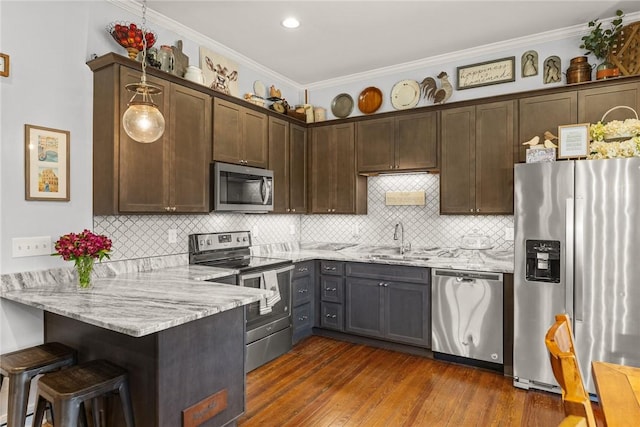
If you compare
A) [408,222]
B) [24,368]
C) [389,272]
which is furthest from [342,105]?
[24,368]

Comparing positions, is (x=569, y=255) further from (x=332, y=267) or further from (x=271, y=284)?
(x=271, y=284)

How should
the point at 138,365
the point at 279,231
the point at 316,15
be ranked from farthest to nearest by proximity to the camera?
the point at 279,231, the point at 316,15, the point at 138,365

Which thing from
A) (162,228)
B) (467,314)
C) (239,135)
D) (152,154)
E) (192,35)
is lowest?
(467,314)

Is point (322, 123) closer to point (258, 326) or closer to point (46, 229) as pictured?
point (258, 326)

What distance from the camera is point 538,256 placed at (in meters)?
2.95

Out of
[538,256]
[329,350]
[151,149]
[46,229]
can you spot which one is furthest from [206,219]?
[538,256]

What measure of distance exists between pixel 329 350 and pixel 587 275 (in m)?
2.31

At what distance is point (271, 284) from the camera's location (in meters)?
3.49

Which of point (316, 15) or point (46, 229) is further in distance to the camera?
point (316, 15)

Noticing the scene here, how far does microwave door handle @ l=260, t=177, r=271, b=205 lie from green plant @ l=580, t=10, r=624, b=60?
315 cm

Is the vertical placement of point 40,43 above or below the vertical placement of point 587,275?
above

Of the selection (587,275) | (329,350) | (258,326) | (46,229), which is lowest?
(329,350)

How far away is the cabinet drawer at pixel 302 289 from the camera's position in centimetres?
392

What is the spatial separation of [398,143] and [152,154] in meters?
2.50
